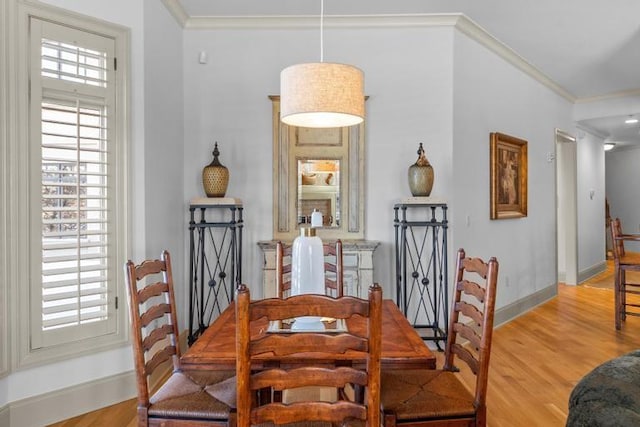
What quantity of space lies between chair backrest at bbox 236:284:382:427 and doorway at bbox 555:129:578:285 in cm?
626

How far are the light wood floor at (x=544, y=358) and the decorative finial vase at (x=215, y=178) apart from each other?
162 centimetres

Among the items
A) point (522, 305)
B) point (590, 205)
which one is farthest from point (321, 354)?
point (590, 205)

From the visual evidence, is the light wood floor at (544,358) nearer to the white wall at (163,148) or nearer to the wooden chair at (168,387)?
the wooden chair at (168,387)

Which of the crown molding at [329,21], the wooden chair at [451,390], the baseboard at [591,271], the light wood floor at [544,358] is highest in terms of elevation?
the crown molding at [329,21]

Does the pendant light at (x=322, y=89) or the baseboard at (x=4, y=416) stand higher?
the pendant light at (x=322, y=89)

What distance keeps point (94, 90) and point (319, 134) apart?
70.1 inches

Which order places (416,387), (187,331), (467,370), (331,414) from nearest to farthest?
(331,414)
(416,387)
(467,370)
(187,331)

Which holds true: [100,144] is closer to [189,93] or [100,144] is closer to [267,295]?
[189,93]

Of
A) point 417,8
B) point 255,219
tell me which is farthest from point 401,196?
point 417,8

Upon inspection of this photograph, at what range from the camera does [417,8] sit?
358cm

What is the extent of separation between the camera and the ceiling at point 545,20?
3.50 m

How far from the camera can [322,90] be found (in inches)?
73.0

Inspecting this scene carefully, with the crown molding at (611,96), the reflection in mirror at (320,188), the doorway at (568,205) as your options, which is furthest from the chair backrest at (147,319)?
the crown molding at (611,96)

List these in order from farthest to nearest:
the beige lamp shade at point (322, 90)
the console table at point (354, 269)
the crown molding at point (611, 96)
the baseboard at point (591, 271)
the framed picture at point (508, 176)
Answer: the baseboard at point (591, 271), the crown molding at point (611, 96), the framed picture at point (508, 176), the console table at point (354, 269), the beige lamp shade at point (322, 90)
